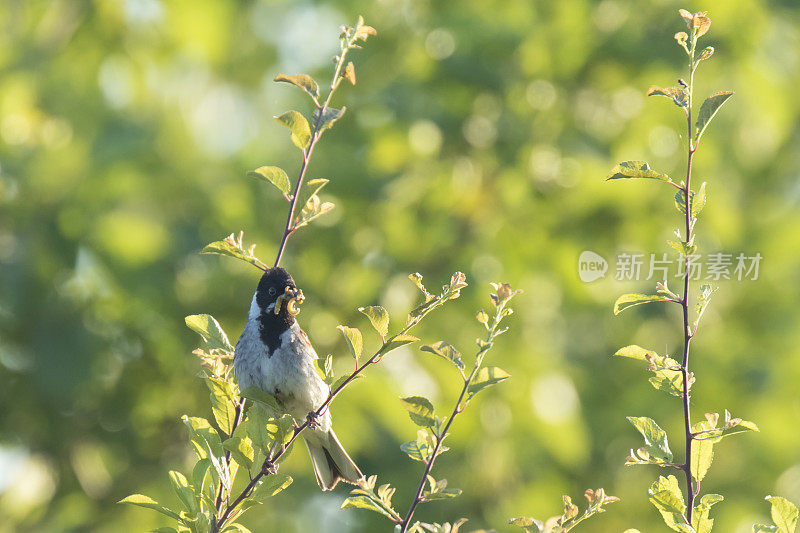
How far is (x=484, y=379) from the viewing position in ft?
4.88

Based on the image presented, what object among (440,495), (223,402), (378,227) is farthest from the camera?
(378,227)

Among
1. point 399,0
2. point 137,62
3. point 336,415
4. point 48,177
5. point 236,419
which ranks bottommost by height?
point 236,419

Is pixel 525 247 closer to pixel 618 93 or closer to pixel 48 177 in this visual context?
pixel 618 93

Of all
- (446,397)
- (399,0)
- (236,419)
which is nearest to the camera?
(236,419)

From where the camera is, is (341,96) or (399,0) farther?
(399,0)

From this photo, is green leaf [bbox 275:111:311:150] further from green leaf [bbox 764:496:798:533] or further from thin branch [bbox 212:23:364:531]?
green leaf [bbox 764:496:798:533]

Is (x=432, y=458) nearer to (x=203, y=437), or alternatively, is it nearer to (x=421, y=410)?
(x=421, y=410)

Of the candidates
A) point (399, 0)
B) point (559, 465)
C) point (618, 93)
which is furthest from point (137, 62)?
point (559, 465)

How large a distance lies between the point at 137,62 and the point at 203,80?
489 mm

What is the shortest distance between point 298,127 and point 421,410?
65 centimetres

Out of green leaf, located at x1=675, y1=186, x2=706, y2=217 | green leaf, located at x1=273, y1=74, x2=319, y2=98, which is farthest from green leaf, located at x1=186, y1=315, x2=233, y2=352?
green leaf, located at x1=675, y1=186, x2=706, y2=217

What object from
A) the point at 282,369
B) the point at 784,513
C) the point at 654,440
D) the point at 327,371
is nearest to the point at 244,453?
the point at 327,371

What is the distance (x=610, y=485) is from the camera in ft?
20.9

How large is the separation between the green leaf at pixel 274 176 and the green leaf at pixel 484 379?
565mm
